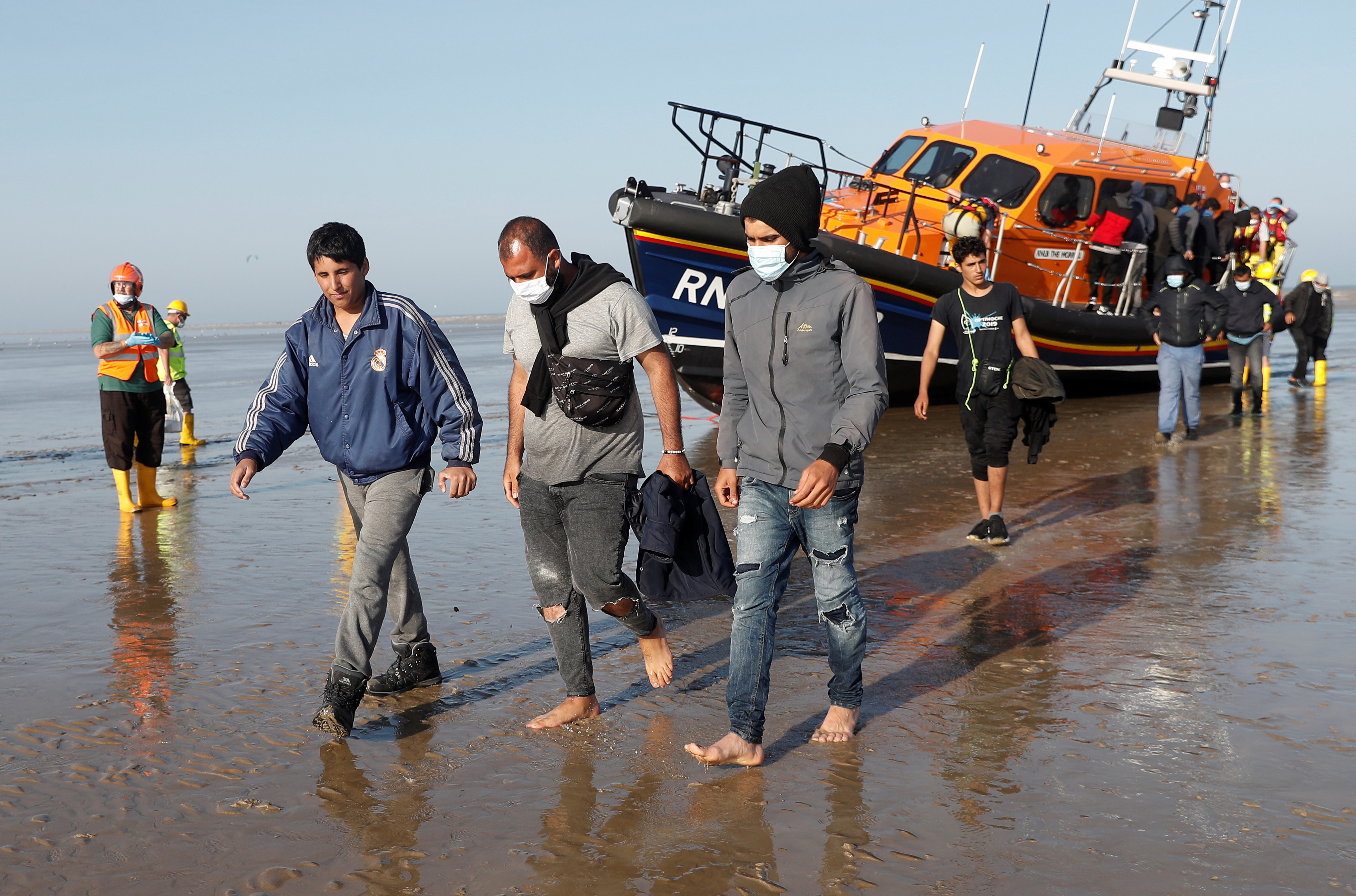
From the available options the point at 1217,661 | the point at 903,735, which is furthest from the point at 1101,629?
the point at 903,735

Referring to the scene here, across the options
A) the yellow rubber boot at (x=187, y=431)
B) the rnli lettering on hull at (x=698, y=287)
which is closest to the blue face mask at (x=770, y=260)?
the rnli lettering on hull at (x=698, y=287)

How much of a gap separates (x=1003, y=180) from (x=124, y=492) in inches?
372

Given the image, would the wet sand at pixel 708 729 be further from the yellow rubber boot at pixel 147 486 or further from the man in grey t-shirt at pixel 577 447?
the yellow rubber boot at pixel 147 486

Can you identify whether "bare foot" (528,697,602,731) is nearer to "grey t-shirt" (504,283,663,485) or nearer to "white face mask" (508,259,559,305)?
"grey t-shirt" (504,283,663,485)

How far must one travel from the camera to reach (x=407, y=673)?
4.00 m

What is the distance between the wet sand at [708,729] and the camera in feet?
8.83

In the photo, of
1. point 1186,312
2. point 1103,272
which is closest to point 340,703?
point 1186,312

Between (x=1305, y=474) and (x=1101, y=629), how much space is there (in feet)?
15.4

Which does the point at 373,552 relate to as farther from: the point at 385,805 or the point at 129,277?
the point at 129,277

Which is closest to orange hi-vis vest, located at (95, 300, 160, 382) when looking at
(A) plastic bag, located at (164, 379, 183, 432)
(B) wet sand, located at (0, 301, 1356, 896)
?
(B) wet sand, located at (0, 301, 1356, 896)

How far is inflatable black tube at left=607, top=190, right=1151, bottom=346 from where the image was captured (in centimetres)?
984

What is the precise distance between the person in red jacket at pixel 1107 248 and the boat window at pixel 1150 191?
2 cm

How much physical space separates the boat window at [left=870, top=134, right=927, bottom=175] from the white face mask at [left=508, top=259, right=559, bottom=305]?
1039cm

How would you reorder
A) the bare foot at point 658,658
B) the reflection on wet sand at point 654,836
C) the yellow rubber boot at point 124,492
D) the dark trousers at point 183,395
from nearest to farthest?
1. the reflection on wet sand at point 654,836
2. the bare foot at point 658,658
3. the yellow rubber boot at point 124,492
4. the dark trousers at point 183,395
